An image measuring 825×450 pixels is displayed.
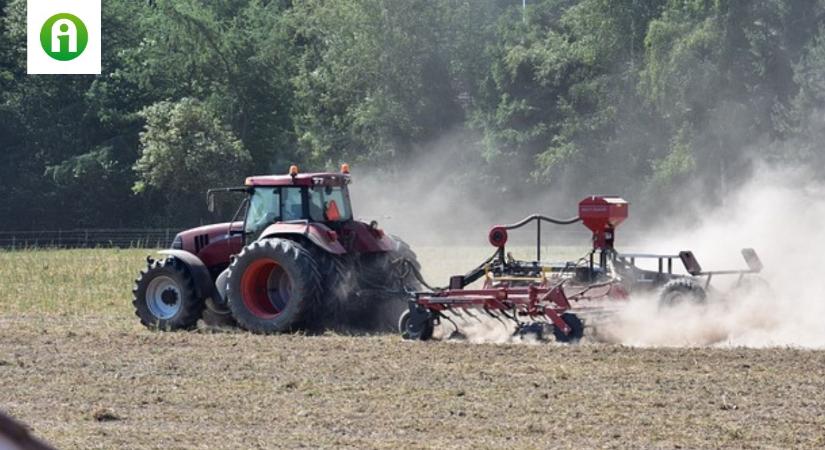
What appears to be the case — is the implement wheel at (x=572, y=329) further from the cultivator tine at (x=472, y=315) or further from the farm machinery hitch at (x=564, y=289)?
the cultivator tine at (x=472, y=315)

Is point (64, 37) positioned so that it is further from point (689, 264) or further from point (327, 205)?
point (689, 264)

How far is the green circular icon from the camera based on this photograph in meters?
41.4

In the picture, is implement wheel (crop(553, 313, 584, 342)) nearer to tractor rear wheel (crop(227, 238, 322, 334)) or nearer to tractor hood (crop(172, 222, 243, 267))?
tractor rear wheel (crop(227, 238, 322, 334))

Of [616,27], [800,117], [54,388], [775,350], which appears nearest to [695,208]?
[800,117]

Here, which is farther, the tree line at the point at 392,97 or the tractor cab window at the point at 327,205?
the tree line at the point at 392,97

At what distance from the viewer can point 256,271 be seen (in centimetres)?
1544

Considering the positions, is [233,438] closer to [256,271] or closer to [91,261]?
[256,271]

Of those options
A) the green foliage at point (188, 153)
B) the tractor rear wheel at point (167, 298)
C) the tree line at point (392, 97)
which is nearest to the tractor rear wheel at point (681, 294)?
the tractor rear wheel at point (167, 298)

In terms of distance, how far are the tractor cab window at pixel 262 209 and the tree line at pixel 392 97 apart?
26.8 m

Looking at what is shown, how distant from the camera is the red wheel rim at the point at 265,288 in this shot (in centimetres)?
1540

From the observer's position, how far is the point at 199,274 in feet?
52.2

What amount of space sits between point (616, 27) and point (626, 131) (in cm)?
420

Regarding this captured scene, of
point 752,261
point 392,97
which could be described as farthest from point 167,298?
point 392,97

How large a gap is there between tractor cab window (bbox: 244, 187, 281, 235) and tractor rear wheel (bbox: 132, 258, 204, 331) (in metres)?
0.95
